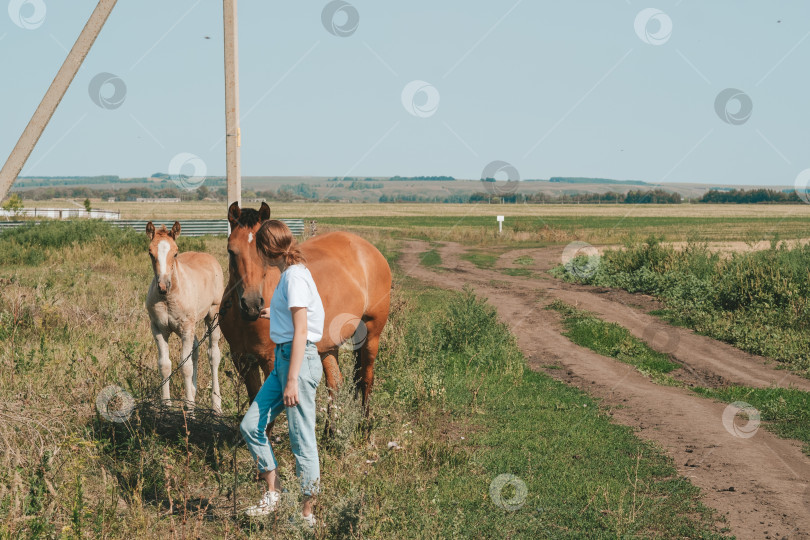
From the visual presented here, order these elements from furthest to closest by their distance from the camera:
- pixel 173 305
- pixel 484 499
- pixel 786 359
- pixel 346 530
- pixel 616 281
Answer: pixel 616 281
pixel 786 359
pixel 173 305
pixel 484 499
pixel 346 530

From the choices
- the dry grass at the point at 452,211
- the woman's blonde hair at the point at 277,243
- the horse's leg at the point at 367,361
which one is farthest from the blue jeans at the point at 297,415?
the dry grass at the point at 452,211

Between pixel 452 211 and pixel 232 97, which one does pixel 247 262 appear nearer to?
pixel 232 97

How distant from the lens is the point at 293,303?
4.36m

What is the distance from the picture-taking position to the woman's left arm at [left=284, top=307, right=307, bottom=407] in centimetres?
430

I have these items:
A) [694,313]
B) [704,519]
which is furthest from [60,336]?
[694,313]

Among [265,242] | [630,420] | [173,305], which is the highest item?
[265,242]

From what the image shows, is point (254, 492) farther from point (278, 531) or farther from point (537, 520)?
point (537, 520)

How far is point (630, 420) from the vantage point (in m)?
8.30

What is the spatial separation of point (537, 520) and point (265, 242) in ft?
9.73

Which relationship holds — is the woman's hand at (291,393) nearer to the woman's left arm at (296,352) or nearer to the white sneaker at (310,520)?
the woman's left arm at (296,352)

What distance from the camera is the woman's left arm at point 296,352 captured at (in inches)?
169

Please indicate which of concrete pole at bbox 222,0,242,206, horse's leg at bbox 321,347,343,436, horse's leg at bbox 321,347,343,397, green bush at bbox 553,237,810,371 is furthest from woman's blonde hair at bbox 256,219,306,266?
green bush at bbox 553,237,810,371

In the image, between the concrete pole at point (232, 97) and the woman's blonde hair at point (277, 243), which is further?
the concrete pole at point (232, 97)

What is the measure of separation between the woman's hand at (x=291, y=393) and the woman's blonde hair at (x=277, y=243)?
81cm
